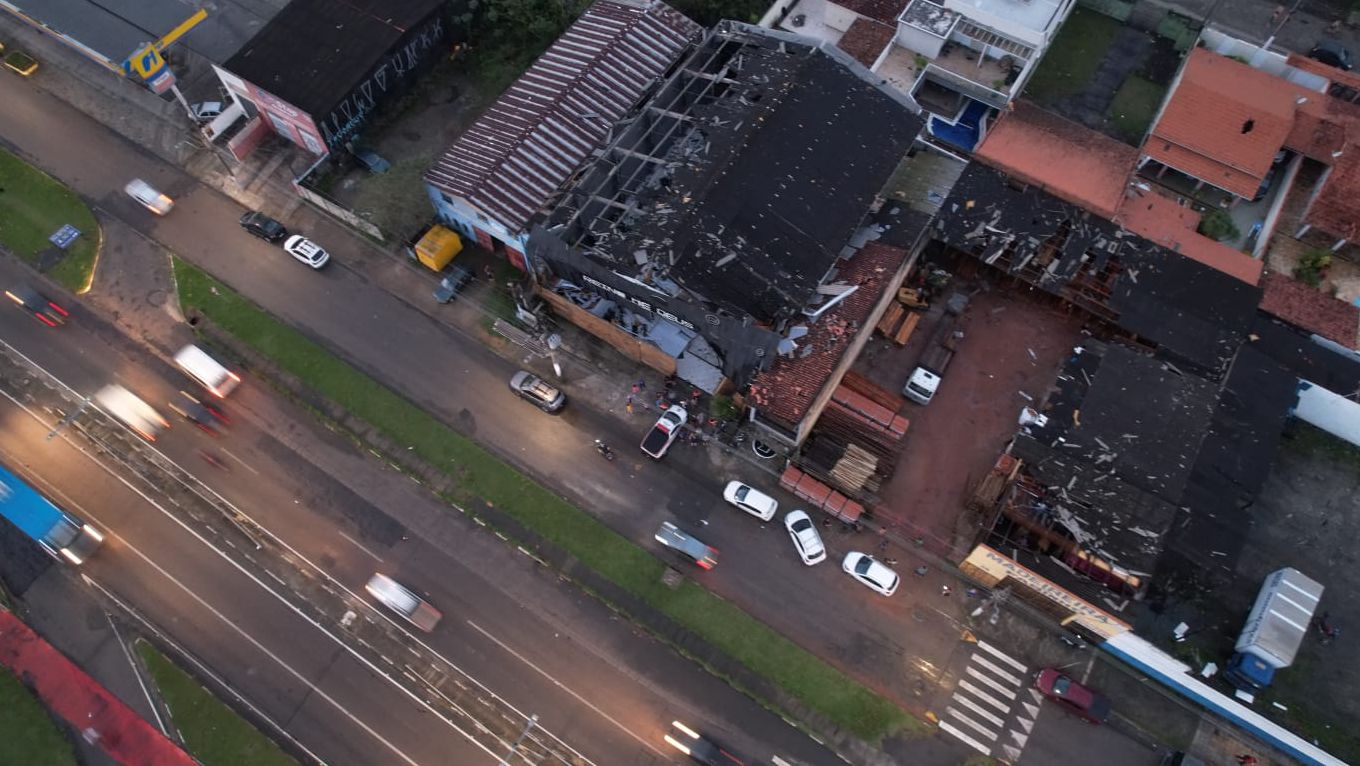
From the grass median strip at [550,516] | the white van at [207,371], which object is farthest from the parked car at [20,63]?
the white van at [207,371]

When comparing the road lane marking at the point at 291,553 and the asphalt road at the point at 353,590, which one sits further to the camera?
the road lane marking at the point at 291,553

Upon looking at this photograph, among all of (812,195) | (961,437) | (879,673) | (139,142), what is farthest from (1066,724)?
(139,142)

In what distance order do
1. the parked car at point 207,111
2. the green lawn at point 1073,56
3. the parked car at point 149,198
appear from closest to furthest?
the parked car at point 149,198 < the parked car at point 207,111 < the green lawn at point 1073,56

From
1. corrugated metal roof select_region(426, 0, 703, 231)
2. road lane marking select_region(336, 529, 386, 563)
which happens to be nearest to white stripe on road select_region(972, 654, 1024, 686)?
road lane marking select_region(336, 529, 386, 563)

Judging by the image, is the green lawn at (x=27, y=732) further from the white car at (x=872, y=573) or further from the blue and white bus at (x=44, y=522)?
the white car at (x=872, y=573)

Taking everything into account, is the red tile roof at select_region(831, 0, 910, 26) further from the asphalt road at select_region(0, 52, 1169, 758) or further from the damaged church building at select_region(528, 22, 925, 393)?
the asphalt road at select_region(0, 52, 1169, 758)
